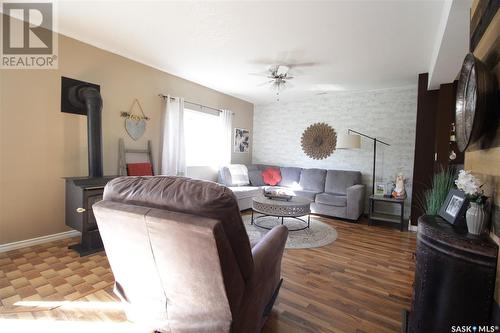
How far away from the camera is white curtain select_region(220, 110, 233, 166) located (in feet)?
16.5

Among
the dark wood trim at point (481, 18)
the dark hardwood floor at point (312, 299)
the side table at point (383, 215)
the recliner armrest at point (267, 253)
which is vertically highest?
the dark wood trim at point (481, 18)

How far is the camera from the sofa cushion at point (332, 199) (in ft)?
13.5

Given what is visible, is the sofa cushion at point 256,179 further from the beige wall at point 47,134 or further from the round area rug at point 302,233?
the beige wall at point 47,134

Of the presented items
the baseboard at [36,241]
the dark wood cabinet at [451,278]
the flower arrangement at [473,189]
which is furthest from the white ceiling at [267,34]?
the baseboard at [36,241]

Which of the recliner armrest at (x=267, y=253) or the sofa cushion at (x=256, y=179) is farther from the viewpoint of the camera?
the sofa cushion at (x=256, y=179)

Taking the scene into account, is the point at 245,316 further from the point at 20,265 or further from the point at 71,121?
the point at 71,121

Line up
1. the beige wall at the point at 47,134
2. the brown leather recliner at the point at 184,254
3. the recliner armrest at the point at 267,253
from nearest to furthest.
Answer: the brown leather recliner at the point at 184,254, the recliner armrest at the point at 267,253, the beige wall at the point at 47,134

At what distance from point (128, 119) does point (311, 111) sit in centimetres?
359

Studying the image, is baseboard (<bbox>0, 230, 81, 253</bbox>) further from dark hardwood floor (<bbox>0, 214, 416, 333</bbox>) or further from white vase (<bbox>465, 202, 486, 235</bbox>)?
white vase (<bbox>465, 202, 486, 235</bbox>)

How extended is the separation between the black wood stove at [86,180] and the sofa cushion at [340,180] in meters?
3.73

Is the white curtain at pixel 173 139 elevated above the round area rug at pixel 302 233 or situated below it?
above

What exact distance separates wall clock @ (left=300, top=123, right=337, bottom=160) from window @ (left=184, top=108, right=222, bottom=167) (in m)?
1.90
